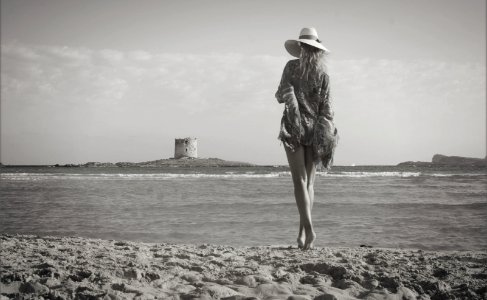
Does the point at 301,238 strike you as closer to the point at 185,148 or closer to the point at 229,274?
the point at 229,274

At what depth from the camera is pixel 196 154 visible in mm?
67625

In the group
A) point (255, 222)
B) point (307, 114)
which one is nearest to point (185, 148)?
point (255, 222)

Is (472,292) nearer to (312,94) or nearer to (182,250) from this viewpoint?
(312,94)

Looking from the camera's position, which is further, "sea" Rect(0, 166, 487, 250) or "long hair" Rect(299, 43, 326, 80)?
"sea" Rect(0, 166, 487, 250)

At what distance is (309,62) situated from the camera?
383 centimetres

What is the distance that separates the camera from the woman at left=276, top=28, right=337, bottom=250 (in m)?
3.77

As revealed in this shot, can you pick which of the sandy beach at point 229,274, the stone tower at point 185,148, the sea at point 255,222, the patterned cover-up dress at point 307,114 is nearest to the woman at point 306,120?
the patterned cover-up dress at point 307,114

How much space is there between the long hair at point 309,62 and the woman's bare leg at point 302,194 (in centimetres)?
70

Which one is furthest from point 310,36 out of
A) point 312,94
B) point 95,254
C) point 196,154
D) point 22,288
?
point 196,154

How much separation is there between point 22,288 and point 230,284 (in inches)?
47.0

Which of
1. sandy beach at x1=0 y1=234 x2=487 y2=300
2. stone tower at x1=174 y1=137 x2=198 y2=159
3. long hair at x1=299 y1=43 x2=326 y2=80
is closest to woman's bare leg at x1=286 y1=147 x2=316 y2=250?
sandy beach at x1=0 y1=234 x2=487 y2=300

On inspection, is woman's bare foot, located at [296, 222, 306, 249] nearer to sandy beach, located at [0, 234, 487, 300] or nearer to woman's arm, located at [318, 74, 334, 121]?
sandy beach, located at [0, 234, 487, 300]

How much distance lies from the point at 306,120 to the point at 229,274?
1635mm

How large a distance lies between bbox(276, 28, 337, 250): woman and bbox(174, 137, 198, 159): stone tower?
63.4m
